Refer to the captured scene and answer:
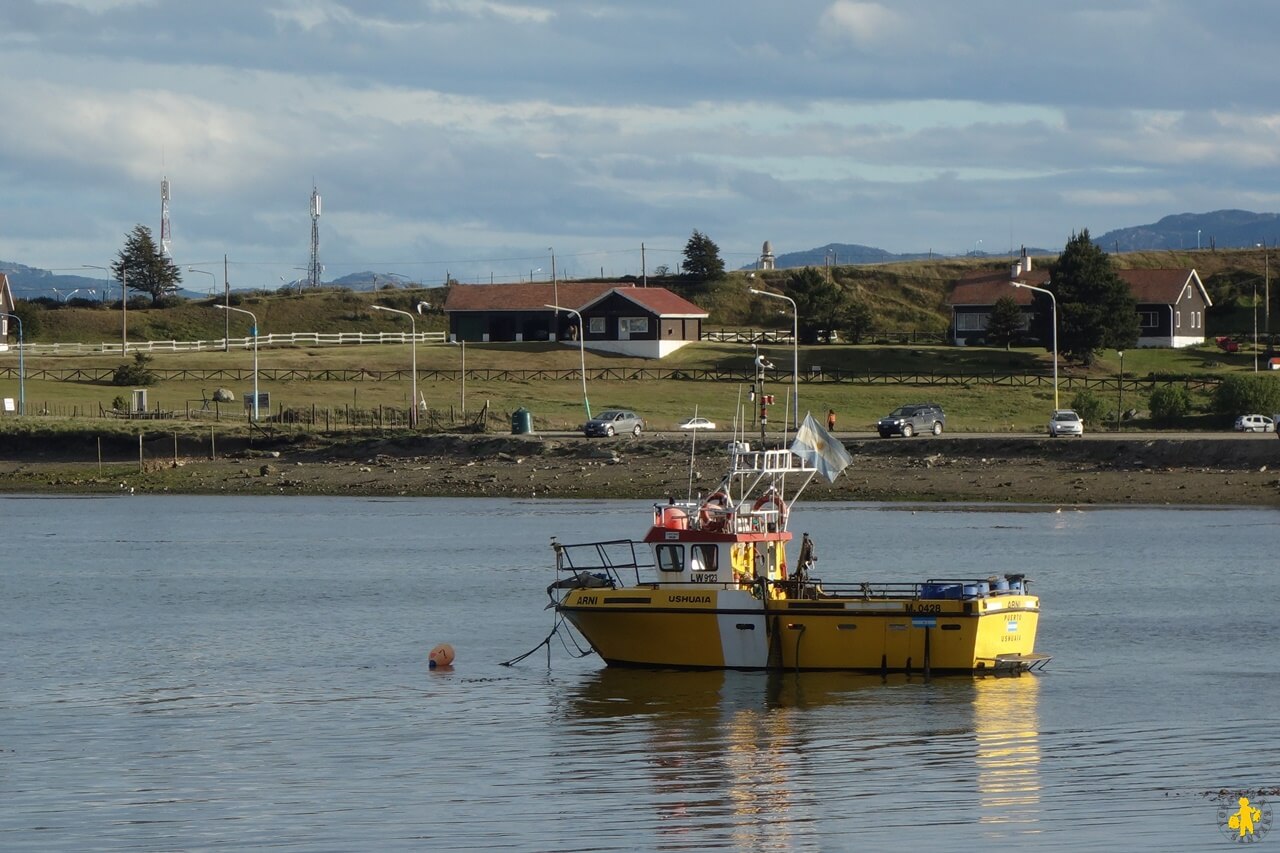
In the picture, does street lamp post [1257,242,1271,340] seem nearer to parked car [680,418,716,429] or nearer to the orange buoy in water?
parked car [680,418,716,429]

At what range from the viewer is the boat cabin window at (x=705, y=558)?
34.9 metres

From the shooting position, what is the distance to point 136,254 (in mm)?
162625

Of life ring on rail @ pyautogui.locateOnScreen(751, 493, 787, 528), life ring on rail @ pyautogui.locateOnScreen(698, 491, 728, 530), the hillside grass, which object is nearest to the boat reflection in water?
life ring on rail @ pyautogui.locateOnScreen(698, 491, 728, 530)

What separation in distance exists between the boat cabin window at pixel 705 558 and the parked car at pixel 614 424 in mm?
50235

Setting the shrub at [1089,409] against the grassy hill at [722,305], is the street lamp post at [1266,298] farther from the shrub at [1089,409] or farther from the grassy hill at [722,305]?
the shrub at [1089,409]

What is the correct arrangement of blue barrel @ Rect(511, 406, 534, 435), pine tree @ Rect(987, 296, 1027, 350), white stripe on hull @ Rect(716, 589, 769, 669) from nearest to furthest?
white stripe on hull @ Rect(716, 589, 769, 669) < blue barrel @ Rect(511, 406, 534, 435) < pine tree @ Rect(987, 296, 1027, 350)

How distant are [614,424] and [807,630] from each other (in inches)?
2050

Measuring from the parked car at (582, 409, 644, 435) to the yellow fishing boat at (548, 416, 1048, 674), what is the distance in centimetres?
4900

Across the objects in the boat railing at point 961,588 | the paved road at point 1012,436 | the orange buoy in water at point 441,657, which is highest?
the paved road at point 1012,436

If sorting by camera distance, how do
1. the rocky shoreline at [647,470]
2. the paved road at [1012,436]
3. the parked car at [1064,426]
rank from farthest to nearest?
the parked car at [1064,426] < the paved road at [1012,436] < the rocky shoreline at [647,470]

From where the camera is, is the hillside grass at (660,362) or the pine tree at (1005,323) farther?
the pine tree at (1005,323)

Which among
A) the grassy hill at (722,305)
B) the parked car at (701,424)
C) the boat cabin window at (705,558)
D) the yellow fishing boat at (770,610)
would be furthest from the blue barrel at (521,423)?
the grassy hill at (722,305)

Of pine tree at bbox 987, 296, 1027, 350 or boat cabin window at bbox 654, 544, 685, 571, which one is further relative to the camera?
pine tree at bbox 987, 296, 1027, 350

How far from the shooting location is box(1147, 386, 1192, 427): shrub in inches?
3452
